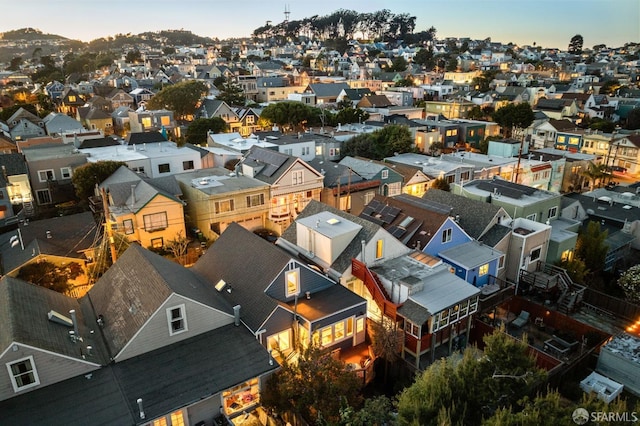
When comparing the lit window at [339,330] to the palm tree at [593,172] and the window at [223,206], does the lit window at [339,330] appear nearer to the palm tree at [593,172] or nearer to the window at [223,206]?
the window at [223,206]

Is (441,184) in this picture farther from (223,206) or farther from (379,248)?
(223,206)

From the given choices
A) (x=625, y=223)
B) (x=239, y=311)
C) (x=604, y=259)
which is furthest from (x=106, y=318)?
(x=625, y=223)

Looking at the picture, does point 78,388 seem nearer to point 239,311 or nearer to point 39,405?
point 39,405

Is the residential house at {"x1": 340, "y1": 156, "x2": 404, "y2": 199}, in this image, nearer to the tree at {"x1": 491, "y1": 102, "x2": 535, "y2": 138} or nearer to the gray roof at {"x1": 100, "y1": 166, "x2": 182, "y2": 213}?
the gray roof at {"x1": 100, "y1": 166, "x2": 182, "y2": 213}

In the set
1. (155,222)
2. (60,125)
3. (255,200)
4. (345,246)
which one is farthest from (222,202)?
(60,125)

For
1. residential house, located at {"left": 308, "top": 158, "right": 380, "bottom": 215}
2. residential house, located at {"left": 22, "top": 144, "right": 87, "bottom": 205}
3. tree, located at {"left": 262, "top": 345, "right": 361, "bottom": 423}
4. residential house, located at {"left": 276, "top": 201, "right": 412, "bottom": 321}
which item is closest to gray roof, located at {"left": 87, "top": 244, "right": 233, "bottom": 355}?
tree, located at {"left": 262, "top": 345, "right": 361, "bottom": 423}
